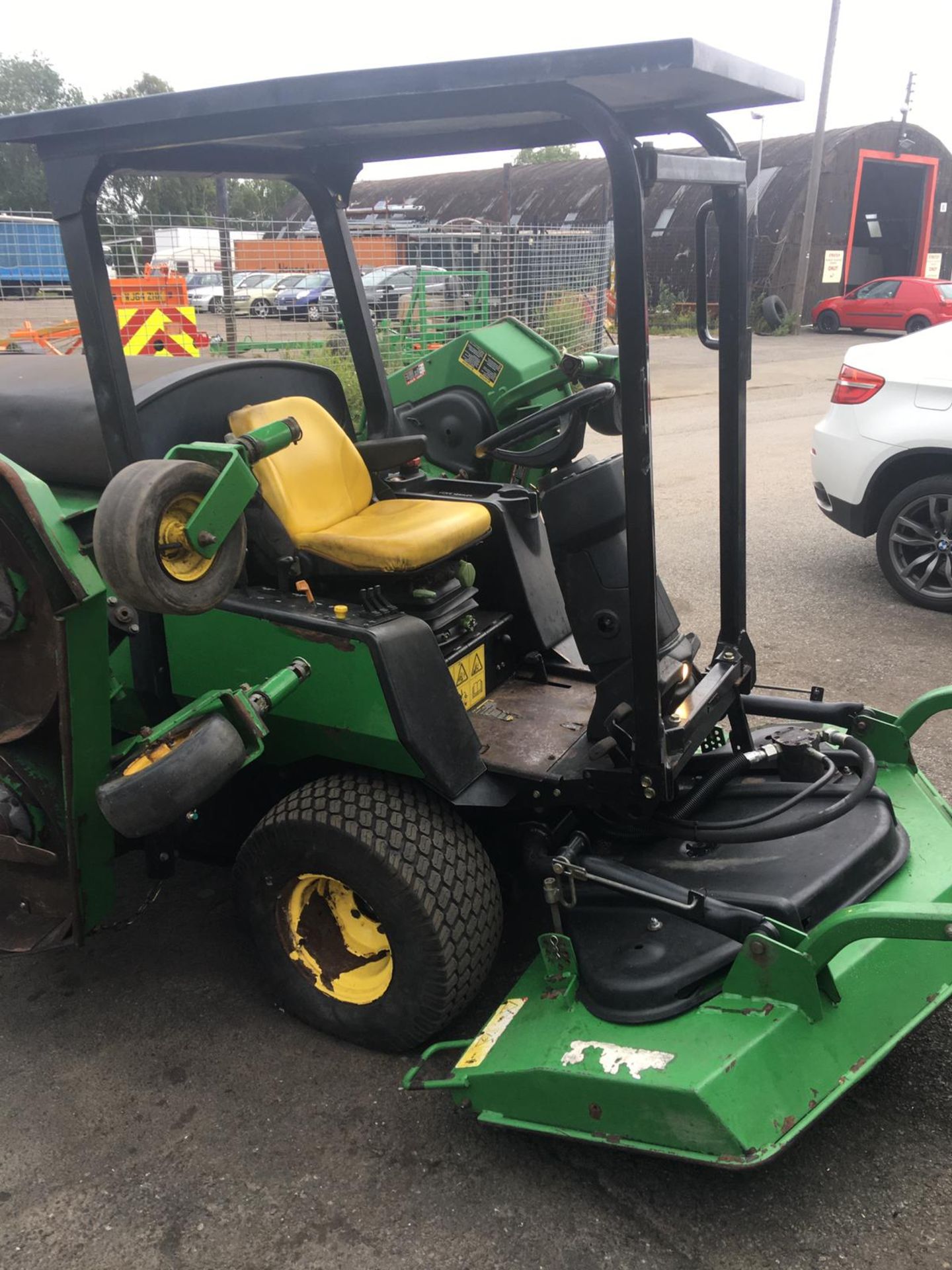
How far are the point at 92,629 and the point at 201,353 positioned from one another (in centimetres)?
725

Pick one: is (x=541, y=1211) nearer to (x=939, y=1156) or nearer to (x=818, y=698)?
(x=939, y=1156)

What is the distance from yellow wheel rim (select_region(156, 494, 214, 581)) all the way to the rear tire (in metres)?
4.39

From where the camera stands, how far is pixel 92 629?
8.04 ft

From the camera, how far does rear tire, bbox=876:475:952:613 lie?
5.48m

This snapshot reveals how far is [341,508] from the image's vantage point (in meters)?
3.21

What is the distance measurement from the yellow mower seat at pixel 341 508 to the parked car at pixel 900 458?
10.6 feet

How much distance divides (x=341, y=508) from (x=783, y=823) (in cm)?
157

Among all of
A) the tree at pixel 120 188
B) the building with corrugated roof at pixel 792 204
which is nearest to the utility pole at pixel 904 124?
the building with corrugated roof at pixel 792 204

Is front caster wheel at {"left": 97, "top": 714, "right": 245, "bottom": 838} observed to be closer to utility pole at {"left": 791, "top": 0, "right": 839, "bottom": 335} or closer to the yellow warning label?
the yellow warning label

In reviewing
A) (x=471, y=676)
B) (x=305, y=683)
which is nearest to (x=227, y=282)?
(x=471, y=676)

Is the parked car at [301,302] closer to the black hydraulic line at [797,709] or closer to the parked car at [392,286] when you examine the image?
the parked car at [392,286]

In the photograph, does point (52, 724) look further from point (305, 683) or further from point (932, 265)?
point (932, 265)

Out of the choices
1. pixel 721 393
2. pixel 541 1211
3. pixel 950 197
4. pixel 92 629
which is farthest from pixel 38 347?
pixel 950 197

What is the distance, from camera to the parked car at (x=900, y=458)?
546 centimetres
